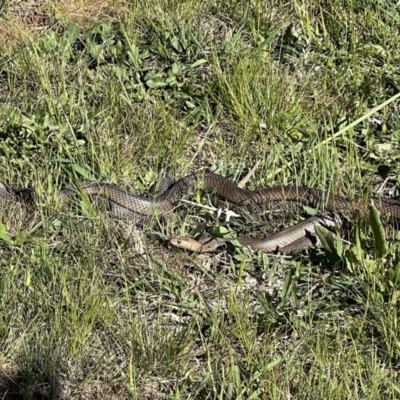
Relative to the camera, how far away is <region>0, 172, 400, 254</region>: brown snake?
4.14 meters

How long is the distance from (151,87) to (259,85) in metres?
0.60

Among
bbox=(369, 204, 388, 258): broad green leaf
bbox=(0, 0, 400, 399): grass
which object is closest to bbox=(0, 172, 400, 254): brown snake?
bbox=(0, 0, 400, 399): grass

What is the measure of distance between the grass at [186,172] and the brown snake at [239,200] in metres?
0.07

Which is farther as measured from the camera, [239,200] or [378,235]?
[239,200]

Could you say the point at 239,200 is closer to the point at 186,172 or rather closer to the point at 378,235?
the point at 186,172

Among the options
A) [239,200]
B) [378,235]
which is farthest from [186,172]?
[378,235]

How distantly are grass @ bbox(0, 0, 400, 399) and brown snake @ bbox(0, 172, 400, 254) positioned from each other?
0.07 m

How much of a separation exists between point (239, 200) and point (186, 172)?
1.17ft

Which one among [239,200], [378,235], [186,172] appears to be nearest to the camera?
[378,235]

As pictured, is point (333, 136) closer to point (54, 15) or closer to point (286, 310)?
point (286, 310)

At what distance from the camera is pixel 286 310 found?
145 inches

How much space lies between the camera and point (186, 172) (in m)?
4.67

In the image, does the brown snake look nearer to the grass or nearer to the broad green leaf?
the grass

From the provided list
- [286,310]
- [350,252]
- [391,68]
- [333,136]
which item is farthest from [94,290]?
[391,68]
